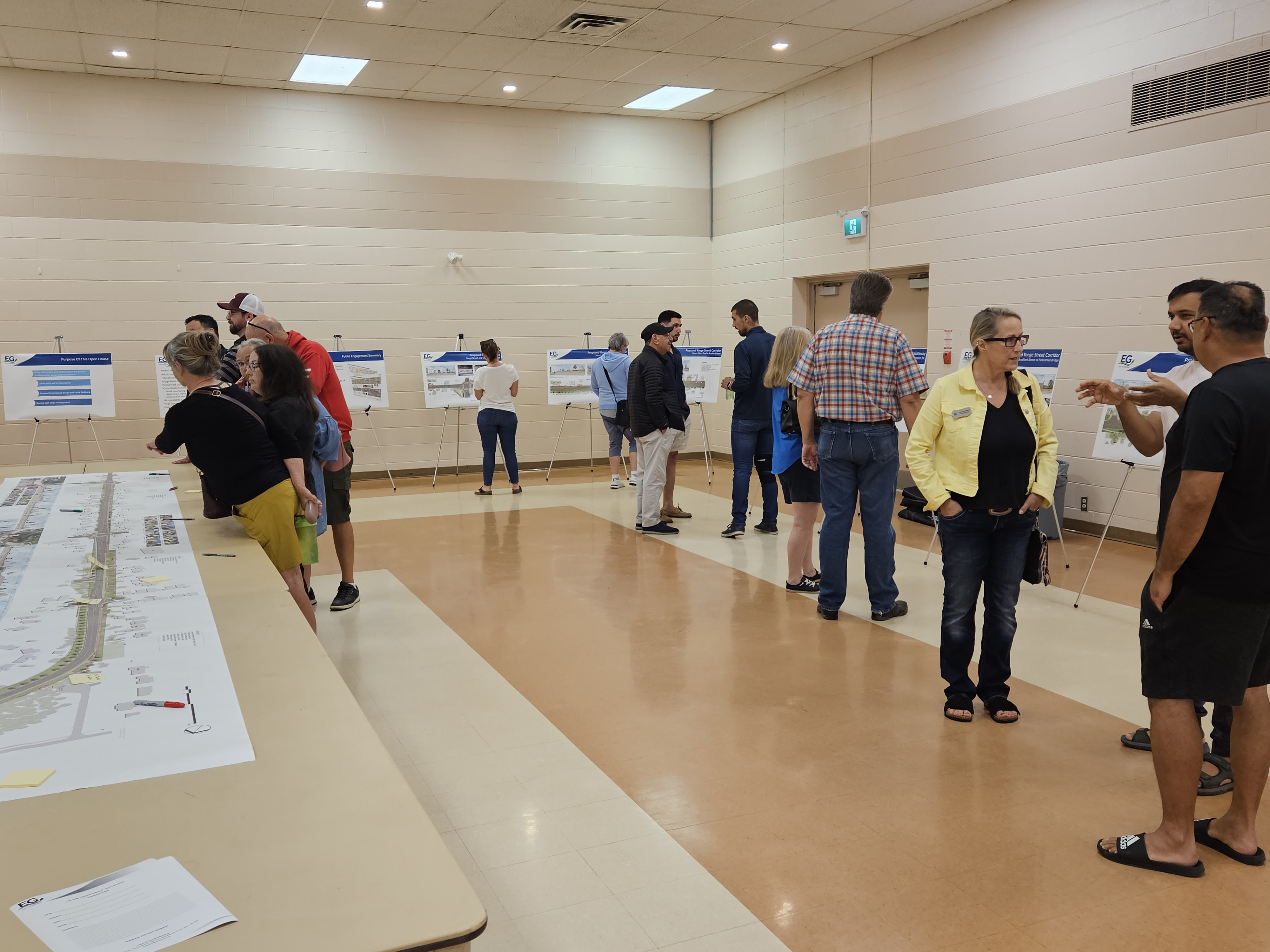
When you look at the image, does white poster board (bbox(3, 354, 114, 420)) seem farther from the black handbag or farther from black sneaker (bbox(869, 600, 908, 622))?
black sneaker (bbox(869, 600, 908, 622))

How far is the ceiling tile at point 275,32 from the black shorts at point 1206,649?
7.18m

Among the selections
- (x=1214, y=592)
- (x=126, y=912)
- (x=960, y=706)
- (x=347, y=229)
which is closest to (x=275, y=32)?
(x=347, y=229)

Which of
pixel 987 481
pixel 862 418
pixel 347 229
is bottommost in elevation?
pixel 987 481

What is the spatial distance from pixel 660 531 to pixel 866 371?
9.22ft

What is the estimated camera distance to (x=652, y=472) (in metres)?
6.91

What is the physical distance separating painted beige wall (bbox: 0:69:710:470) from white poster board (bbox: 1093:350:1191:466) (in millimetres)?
6197

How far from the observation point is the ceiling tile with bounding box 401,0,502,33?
7039 millimetres

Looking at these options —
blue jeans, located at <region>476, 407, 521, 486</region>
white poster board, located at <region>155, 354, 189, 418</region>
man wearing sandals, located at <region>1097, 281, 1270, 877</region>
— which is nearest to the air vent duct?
blue jeans, located at <region>476, 407, 521, 486</region>


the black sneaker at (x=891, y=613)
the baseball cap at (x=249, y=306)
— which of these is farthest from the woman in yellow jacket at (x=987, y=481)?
the baseball cap at (x=249, y=306)

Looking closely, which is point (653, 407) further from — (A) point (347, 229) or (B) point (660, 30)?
(A) point (347, 229)

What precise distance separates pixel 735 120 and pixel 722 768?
355 inches

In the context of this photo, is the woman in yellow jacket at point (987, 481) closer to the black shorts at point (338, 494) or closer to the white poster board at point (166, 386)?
the black shorts at point (338, 494)

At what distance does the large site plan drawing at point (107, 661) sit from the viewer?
1.62 meters

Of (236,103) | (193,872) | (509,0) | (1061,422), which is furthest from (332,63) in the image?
(193,872)
